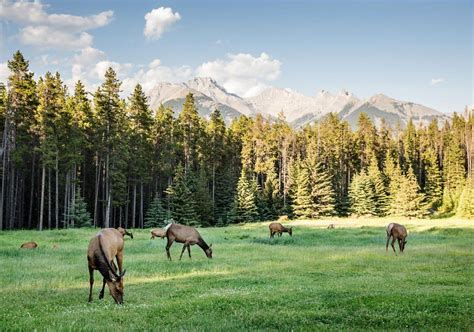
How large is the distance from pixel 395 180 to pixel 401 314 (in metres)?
86.9

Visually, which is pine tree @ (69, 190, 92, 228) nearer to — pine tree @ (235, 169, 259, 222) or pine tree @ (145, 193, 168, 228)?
pine tree @ (145, 193, 168, 228)

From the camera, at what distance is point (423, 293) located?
13.1m

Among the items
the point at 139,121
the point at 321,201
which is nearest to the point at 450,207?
the point at 321,201

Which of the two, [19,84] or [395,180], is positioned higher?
[19,84]

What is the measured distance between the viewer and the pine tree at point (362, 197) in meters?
86.4

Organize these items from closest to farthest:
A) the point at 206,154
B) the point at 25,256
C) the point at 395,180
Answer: the point at 25,256 → the point at 206,154 → the point at 395,180

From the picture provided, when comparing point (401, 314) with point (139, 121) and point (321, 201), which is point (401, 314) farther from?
point (321, 201)

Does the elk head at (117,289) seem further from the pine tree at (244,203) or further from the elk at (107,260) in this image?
the pine tree at (244,203)

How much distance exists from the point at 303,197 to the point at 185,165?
23.7 metres

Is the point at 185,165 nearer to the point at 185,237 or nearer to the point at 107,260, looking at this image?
the point at 185,237

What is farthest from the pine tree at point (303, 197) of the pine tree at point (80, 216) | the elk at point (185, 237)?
the elk at point (185, 237)

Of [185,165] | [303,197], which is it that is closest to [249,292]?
[185,165]

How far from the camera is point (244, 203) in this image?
75.2m

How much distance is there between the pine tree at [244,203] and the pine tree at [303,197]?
1027 cm
